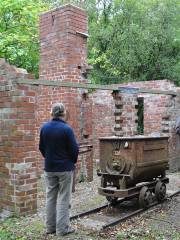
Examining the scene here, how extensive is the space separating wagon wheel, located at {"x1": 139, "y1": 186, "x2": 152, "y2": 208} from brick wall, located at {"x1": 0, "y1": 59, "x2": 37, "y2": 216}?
6.84 feet

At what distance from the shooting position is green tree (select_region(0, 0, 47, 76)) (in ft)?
40.8

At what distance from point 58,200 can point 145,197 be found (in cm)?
232

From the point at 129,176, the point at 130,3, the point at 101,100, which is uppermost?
the point at 130,3

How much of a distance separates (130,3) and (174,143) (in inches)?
433

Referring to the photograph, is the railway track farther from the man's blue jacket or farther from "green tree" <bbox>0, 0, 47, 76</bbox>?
"green tree" <bbox>0, 0, 47, 76</bbox>

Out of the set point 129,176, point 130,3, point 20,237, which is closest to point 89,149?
point 129,176

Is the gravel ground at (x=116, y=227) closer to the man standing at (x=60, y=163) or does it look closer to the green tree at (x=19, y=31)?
the man standing at (x=60, y=163)

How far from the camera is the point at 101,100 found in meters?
14.0

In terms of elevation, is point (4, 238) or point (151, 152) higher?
point (151, 152)

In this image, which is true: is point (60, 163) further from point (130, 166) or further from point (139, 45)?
point (139, 45)

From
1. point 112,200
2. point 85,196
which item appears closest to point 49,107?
point 85,196

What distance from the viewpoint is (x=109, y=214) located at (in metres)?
7.26

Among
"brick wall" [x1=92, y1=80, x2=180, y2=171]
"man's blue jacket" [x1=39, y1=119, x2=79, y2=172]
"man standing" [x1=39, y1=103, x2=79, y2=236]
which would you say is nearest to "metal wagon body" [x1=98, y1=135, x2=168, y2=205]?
"man standing" [x1=39, y1=103, x2=79, y2=236]

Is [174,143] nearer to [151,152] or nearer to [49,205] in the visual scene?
[151,152]
